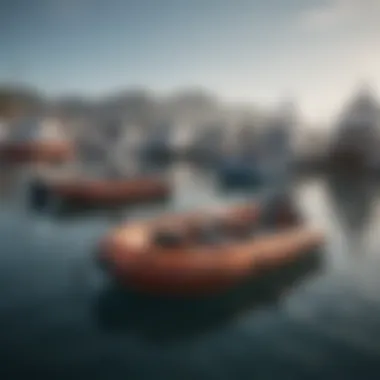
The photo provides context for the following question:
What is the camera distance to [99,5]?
2904mm

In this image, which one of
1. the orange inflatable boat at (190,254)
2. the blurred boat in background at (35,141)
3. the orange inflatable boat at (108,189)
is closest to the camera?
the orange inflatable boat at (190,254)

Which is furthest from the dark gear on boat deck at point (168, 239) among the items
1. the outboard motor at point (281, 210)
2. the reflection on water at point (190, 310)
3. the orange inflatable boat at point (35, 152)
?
the orange inflatable boat at point (35, 152)

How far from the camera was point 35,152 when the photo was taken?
3018 millimetres

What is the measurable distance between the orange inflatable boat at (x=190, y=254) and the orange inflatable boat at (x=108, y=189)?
0.22m

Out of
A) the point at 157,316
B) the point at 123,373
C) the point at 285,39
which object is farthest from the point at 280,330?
the point at 285,39

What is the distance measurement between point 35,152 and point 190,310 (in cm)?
125

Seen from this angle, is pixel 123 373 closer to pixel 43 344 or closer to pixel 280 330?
pixel 43 344

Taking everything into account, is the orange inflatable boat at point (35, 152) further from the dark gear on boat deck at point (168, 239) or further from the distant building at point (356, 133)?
the distant building at point (356, 133)

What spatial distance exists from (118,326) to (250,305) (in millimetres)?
706

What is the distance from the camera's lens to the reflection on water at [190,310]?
250cm

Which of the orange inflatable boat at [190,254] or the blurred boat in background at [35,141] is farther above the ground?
the blurred boat in background at [35,141]

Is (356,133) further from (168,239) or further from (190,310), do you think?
(190,310)

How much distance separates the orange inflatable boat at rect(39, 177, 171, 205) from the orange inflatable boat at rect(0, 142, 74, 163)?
0.14m

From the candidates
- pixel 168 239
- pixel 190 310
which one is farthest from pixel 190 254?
pixel 190 310
